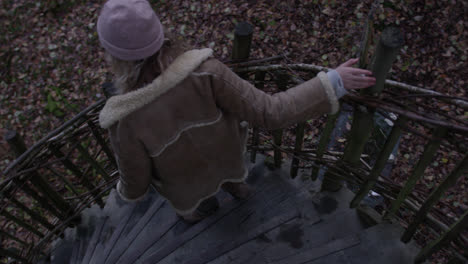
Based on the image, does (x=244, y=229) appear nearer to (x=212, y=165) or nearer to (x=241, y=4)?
(x=212, y=165)

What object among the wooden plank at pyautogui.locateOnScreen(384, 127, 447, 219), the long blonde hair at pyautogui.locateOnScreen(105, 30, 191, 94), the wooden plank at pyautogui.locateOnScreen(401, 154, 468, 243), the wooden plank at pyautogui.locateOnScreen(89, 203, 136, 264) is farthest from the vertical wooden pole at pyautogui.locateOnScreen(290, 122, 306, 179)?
the wooden plank at pyautogui.locateOnScreen(89, 203, 136, 264)

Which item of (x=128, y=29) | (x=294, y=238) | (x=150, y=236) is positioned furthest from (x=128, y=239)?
(x=128, y=29)

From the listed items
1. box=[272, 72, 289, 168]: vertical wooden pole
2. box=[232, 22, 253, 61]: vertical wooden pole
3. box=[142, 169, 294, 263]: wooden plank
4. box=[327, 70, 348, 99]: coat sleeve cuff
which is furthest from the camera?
box=[142, 169, 294, 263]: wooden plank

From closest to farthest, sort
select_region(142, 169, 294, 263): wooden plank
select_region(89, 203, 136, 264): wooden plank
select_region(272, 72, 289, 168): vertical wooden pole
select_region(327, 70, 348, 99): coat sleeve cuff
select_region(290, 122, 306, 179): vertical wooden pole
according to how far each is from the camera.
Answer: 1. select_region(327, 70, 348, 99): coat sleeve cuff
2. select_region(272, 72, 289, 168): vertical wooden pole
3. select_region(290, 122, 306, 179): vertical wooden pole
4. select_region(142, 169, 294, 263): wooden plank
5. select_region(89, 203, 136, 264): wooden plank

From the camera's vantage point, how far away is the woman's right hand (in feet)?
4.58

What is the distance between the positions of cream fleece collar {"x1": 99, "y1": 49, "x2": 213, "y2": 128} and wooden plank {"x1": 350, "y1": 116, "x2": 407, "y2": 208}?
98 centimetres

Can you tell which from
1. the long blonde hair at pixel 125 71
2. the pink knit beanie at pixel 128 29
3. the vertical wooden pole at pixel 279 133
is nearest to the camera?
the pink knit beanie at pixel 128 29

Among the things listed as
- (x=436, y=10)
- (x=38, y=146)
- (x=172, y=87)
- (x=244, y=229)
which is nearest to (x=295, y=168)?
(x=244, y=229)

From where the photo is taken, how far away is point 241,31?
172cm

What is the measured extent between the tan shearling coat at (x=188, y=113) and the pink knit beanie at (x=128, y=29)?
12 centimetres

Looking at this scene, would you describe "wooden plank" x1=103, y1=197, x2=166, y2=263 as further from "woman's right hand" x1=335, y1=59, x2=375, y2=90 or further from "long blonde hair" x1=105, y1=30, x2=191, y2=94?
"woman's right hand" x1=335, y1=59, x2=375, y2=90

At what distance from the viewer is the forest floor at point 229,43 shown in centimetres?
397

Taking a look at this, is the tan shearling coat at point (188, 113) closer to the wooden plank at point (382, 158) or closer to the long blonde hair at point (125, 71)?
the long blonde hair at point (125, 71)

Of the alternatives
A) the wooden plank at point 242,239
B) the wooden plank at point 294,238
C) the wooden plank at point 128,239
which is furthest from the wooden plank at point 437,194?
the wooden plank at point 128,239
